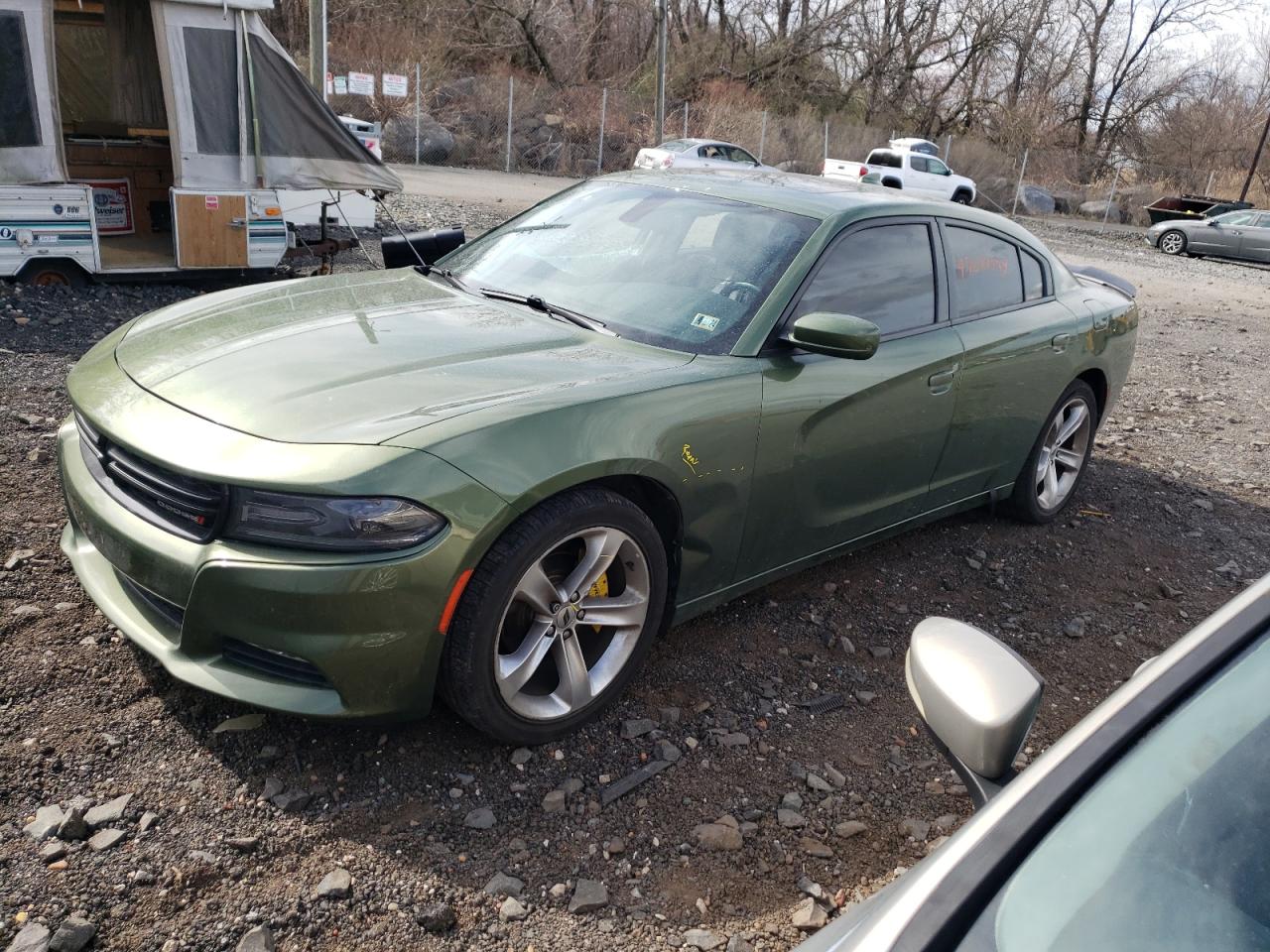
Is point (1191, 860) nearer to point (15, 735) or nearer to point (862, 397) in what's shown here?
point (862, 397)

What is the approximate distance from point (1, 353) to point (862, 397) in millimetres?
5485

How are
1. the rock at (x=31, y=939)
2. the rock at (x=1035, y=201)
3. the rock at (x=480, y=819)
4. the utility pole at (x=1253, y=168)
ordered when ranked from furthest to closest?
the utility pole at (x=1253, y=168) < the rock at (x=1035, y=201) < the rock at (x=480, y=819) < the rock at (x=31, y=939)

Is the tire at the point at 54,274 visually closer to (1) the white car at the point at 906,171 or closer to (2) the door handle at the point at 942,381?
(2) the door handle at the point at 942,381

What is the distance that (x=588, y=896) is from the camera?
2400 millimetres

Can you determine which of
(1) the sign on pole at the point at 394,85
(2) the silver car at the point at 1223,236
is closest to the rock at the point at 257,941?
(2) the silver car at the point at 1223,236

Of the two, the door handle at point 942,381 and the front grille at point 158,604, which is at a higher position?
the door handle at point 942,381

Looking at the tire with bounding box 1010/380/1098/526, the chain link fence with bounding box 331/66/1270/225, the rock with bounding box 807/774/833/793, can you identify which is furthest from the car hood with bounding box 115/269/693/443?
the chain link fence with bounding box 331/66/1270/225

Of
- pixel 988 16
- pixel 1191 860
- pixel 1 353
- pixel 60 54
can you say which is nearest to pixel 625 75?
pixel 988 16

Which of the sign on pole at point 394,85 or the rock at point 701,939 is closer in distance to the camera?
the rock at point 701,939

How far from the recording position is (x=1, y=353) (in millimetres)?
6227

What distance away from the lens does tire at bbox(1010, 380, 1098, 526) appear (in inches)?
189

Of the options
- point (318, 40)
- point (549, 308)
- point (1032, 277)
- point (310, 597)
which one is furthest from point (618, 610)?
point (318, 40)

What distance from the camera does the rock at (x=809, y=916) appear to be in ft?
7.92

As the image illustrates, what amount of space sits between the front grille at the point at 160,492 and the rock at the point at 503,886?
1.09m
